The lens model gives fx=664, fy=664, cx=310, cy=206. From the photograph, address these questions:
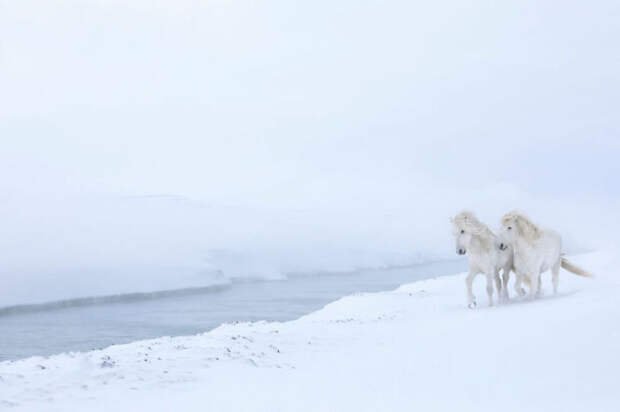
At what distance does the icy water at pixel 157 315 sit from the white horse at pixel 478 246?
4.05m

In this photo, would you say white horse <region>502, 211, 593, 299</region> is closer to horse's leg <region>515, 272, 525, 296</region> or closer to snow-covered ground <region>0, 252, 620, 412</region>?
horse's leg <region>515, 272, 525, 296</region>

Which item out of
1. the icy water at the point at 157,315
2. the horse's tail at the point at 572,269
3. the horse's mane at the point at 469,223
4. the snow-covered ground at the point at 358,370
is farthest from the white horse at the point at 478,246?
the icy water at the point at 157,315

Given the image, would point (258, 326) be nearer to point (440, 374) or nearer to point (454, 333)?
point (454, 333)

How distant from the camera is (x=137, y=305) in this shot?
14516 mm

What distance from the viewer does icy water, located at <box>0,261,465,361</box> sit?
32.6 ft

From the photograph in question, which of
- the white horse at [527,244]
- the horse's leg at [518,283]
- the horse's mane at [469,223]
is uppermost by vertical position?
the horse's mane at [469,223]

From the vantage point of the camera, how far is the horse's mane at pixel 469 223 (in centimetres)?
856

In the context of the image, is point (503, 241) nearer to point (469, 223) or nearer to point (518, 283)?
point (469, 223)

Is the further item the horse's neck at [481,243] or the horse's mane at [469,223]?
the horse's neck at [481,243]

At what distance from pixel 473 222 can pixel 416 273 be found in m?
14.8

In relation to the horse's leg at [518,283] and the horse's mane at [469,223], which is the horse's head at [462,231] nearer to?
the horse's mane at [469,223]

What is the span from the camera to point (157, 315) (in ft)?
41.6

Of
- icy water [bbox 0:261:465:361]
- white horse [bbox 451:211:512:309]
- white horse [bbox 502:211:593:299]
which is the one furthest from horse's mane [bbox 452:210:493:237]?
icy water [bbox 0:261:465:361]

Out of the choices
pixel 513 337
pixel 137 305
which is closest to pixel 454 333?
pixel 513 337
